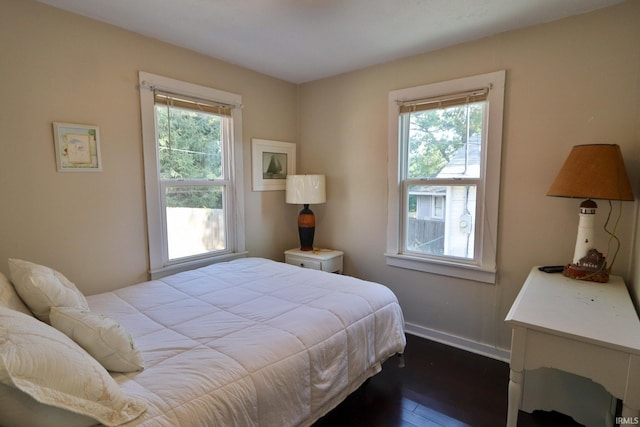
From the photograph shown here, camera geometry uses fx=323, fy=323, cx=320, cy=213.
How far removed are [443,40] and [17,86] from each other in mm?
2849

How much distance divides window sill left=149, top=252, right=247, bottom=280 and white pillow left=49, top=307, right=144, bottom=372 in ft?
4.37

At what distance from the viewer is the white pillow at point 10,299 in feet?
4.18

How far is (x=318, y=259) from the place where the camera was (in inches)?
122

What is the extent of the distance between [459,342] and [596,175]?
163cm

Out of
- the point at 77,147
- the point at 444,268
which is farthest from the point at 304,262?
the point at 77,147

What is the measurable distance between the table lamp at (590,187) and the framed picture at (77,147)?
9.66 ft

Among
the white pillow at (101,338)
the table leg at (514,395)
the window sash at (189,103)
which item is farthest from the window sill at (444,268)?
the white pillow at (101,338)

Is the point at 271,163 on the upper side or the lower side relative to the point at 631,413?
upper

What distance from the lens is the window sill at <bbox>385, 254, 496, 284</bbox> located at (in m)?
2.52

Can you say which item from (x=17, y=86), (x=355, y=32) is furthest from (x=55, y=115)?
(x=355, y=32)

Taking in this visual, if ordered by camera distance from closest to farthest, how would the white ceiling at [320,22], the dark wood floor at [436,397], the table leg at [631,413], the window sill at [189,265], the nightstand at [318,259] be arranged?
the table leg at [631,413]
the dark wood floor at [436,397]
the white ceiling at [320,22]
the window sill at [189,265]
the nightstand at [318,259]

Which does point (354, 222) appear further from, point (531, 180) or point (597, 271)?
point (597, 271)

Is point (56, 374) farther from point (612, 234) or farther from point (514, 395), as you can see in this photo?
point (612, 234)

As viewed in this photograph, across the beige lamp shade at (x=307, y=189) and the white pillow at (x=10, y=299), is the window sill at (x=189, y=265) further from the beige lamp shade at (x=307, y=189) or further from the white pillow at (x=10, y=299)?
the white pillow at (x=10, y=299)
